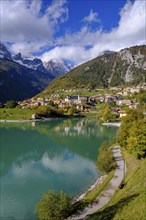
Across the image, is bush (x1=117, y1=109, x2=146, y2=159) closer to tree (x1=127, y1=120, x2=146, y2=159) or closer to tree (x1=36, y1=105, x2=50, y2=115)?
tree (x1=127, y1=120, x2=146, y2=159)

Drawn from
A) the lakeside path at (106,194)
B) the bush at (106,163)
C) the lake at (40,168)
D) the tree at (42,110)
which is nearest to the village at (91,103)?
the tree at (42,110)

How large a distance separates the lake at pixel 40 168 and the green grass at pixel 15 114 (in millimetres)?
52773

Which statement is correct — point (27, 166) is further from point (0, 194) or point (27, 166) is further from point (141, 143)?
point (141, 143)

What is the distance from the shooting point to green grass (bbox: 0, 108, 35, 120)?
451 ft

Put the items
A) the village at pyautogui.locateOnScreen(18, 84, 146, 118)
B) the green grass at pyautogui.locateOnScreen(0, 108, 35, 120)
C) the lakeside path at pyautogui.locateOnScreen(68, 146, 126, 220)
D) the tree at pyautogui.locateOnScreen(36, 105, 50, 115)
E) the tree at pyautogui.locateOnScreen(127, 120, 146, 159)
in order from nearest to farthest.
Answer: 1. the lakeside path at pyautogui.locateOnScreen(68, 146, 126, 220)
2. the tree at pyautogui.locateOnScreen(127, 120, 146, 159)
3. the green grass at pyautogui.locateOnScreen(0, 108, 35, 120)
4. the tree at pyautogui.locateOnScreen(36, 105, 50, 115)
5. the village at pyautogui.locateOnScreen(18, 84, 146, 118)

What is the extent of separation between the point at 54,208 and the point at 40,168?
25.9 metres

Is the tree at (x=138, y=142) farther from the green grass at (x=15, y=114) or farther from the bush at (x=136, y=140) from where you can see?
the green grass at (x=15, y=114)

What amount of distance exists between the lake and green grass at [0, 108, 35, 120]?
52773 mm

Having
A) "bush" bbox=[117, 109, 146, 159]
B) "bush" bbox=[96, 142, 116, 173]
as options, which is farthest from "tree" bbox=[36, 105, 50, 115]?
"bush" bbox=[96, 142, 116, 173]

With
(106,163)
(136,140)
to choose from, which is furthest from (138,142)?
(106,163)

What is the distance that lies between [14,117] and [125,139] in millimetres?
95184

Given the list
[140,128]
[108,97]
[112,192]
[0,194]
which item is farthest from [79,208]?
[108,97]

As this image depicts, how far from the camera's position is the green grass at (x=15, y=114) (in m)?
138

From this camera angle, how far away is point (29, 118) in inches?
5344
